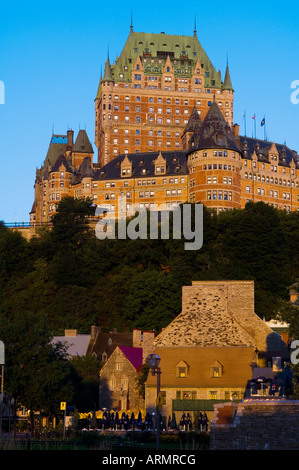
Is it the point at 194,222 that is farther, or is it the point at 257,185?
the point at 257,185

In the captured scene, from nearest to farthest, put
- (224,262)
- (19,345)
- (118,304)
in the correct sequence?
(19,345), (118,304), (224,262)

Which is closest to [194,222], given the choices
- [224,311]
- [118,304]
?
[118,304]

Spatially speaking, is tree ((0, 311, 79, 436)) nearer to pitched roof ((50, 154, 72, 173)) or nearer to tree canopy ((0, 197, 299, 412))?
tree canopy ((0, 197, 299, 412))

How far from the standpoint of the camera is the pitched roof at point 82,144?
183 meters

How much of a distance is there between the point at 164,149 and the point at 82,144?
56.3 ft

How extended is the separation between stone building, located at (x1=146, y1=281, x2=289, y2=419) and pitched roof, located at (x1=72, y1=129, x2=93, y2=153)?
107 m

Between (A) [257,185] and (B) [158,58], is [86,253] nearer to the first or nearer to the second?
(A) [257,185]

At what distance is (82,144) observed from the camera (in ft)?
600

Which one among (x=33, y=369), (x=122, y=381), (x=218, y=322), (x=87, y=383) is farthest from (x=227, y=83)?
(x=33, y=369)

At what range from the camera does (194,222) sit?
421ft

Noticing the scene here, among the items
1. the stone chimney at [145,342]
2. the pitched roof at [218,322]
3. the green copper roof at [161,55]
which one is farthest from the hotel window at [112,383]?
the green copper roof at [161,55]

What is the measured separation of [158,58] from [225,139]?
4464 centimetres
